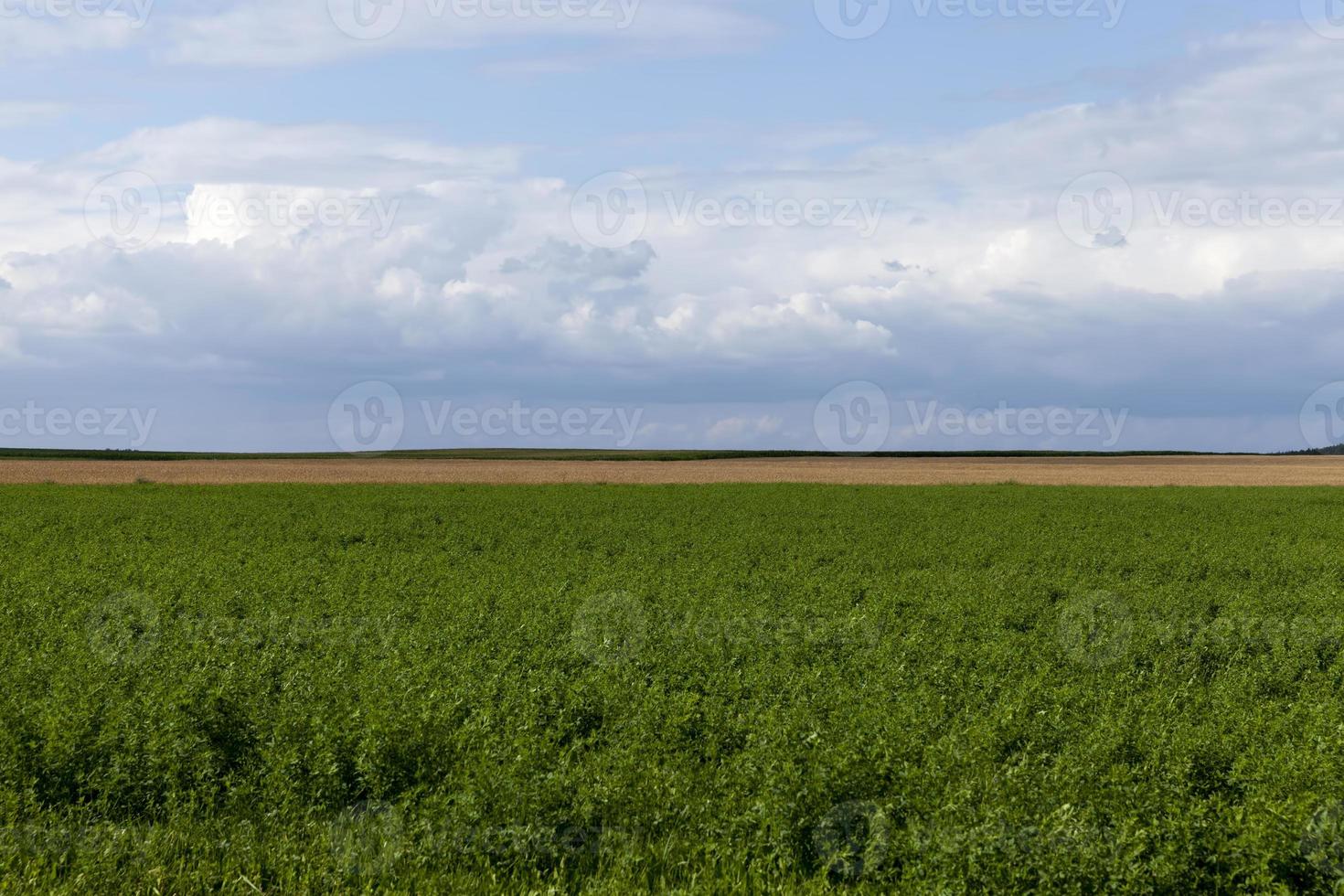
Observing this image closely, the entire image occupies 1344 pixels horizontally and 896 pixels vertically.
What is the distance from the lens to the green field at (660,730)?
7.85 meters

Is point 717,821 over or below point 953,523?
below

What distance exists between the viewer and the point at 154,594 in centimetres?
1780

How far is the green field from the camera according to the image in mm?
7852

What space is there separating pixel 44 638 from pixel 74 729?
5.38 metres

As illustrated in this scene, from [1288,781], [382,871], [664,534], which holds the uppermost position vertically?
[664,534]

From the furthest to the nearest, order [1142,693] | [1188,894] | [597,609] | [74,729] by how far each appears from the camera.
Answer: [597,609] → [1142,693] → [74,729] → [1188,894]

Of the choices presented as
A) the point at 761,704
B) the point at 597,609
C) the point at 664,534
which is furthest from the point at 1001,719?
the point at 664,534

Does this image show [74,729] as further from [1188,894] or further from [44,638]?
[1188,894]

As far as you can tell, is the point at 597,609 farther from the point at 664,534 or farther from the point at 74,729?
the point at 664,534

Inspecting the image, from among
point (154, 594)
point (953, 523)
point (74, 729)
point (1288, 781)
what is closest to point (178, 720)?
point (74, 729)

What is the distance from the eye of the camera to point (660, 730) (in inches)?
414

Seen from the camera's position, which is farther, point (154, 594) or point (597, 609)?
point (154, 594)

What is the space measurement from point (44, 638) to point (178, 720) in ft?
18.2

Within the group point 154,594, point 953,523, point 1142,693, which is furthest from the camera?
point 953,523
